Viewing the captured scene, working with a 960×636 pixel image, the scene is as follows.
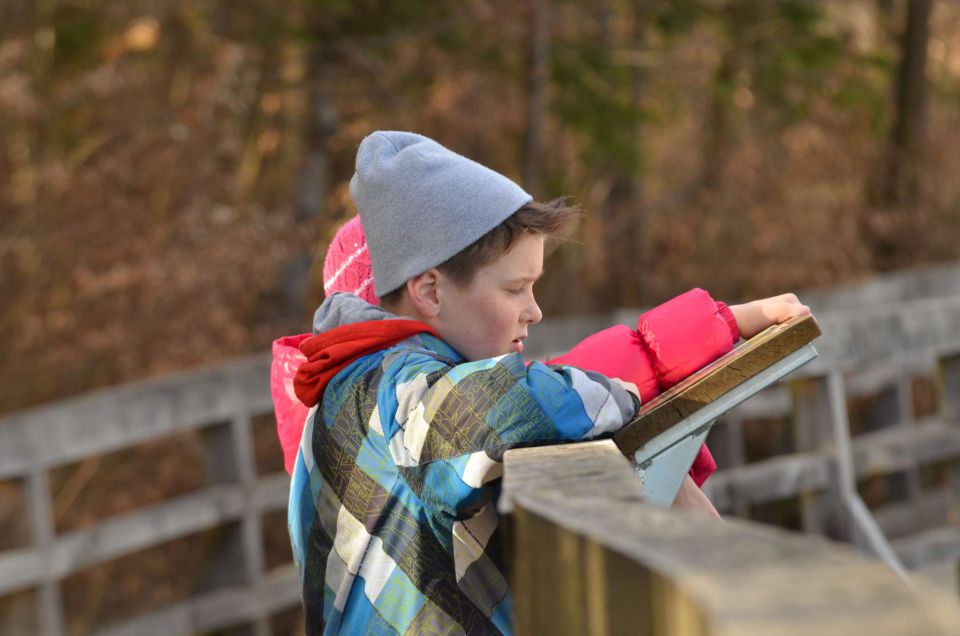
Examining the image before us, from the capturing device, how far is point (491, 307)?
7.76 feet

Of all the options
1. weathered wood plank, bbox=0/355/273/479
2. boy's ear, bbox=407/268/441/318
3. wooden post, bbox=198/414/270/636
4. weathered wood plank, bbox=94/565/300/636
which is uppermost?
boy's ear, bbox=407/268/441/318

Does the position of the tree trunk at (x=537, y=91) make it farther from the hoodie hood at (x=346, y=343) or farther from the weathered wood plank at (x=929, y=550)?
the hoodie hood at (x=346, y=343)

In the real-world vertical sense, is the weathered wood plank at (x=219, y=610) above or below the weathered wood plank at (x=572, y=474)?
below

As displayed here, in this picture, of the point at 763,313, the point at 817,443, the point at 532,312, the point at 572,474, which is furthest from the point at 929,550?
the point at 572,474

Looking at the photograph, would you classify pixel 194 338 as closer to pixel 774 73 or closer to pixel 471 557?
pixel 774 73

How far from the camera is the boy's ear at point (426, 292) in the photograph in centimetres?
240

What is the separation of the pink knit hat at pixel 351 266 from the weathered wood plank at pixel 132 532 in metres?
3.35

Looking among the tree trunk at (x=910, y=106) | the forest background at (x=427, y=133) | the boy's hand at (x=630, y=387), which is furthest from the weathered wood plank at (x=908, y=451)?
the tree trunk at (x=910, y=106)

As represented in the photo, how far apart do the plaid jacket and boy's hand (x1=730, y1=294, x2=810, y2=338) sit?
351mm

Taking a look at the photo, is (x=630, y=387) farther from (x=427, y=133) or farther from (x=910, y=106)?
(x=910, y=106)

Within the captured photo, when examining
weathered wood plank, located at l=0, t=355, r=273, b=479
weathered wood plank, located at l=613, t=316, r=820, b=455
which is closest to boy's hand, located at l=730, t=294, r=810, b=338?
weathered wood plank, located at l=613, t=316, r=820, b=455

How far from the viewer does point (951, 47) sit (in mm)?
16844

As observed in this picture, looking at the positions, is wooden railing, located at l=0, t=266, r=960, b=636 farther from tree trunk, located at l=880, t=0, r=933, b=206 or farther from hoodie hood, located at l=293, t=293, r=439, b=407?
tree trunk, located at l=880, t=0, r=933, b=206

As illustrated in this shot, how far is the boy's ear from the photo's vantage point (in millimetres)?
2402
